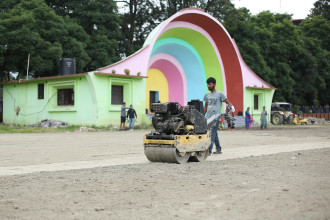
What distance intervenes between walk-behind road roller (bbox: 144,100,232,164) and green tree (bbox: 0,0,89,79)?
2305 cm

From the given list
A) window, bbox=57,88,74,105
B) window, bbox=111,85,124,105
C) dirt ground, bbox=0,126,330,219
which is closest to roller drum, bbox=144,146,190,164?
dirt ground, bbox=0,126,330,219

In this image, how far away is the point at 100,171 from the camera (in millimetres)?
7980

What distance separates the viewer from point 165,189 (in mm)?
6055

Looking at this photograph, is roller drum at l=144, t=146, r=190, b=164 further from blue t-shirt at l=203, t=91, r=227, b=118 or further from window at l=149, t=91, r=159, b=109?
window at l=149, t=91, r=159, b=109

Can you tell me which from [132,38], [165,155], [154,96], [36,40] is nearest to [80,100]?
[36,40]

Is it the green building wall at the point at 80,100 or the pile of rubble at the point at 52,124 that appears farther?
the pile of rubble at the point at 52,124

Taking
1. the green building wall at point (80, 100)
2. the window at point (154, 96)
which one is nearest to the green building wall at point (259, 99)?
the window at point (154, 96)

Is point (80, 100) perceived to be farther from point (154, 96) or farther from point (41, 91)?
point (154, 96)

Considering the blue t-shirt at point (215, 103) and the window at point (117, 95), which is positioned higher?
the window at point (117, 95)

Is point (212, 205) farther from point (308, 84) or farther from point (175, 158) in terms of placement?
point (308, 84)

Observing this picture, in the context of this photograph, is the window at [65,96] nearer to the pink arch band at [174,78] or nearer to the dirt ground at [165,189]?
the pink arch band at [174,78]

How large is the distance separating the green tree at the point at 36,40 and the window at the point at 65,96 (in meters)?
2.78

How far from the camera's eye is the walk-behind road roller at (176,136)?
29.7 ft

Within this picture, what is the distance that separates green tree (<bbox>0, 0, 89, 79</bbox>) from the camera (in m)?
29.9
